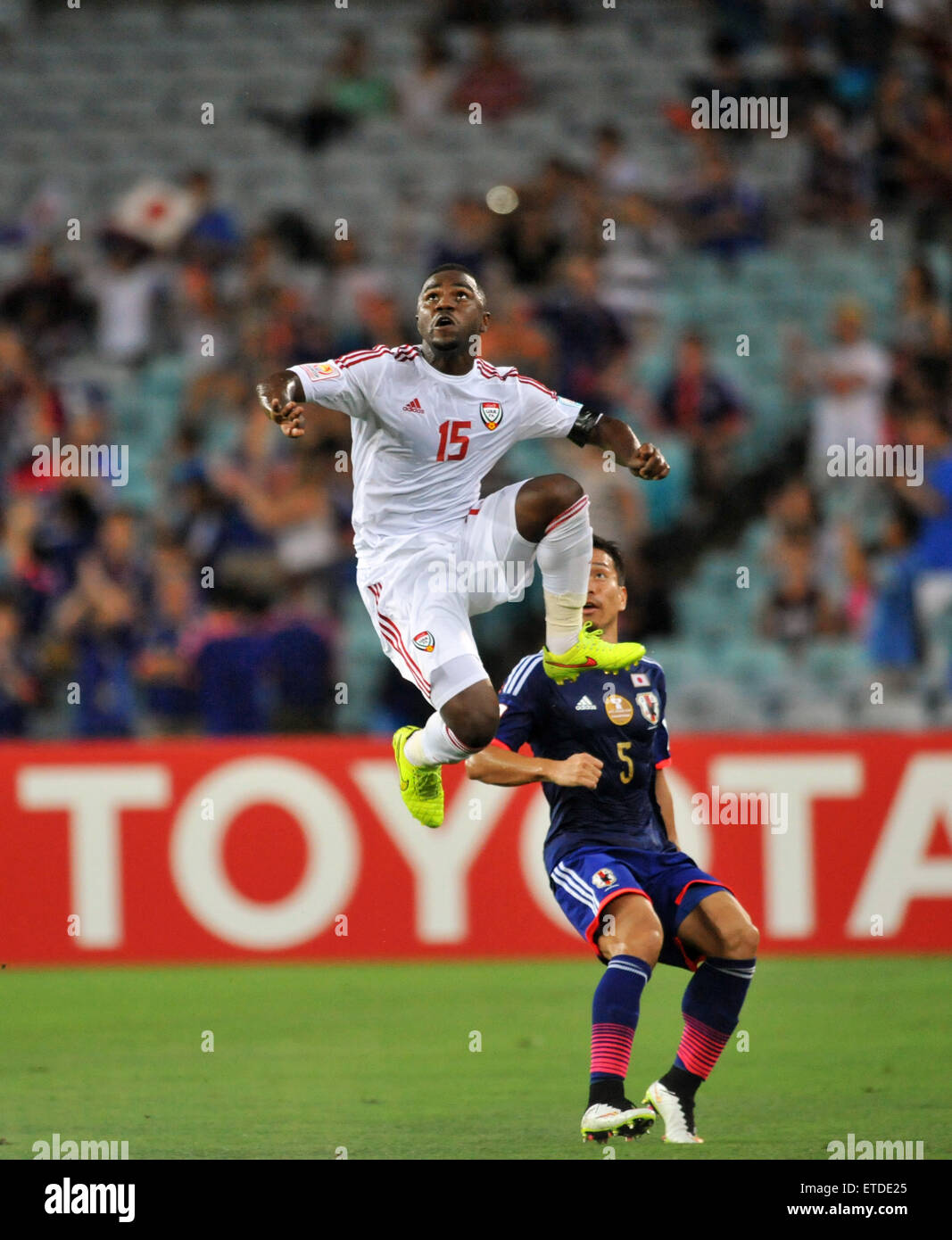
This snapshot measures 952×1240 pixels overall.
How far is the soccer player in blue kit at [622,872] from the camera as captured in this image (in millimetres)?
5766

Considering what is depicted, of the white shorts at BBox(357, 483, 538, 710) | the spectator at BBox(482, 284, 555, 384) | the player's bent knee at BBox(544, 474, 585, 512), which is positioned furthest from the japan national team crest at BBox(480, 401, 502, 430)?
the spectator at BBox(482, 284, 555, 384)

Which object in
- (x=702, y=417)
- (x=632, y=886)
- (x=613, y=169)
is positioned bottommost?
(x=632, y=886)

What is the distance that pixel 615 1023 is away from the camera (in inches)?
226

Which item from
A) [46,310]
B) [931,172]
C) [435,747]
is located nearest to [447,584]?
[435,747]

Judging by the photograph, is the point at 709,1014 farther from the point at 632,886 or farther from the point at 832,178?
the point at 832,178

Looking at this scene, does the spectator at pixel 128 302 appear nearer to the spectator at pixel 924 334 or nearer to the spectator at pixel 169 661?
the spectator at pixel 169 661

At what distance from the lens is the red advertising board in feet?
33.9

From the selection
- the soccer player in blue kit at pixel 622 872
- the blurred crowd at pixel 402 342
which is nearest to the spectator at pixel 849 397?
the blurred crowd at pixel 402 342

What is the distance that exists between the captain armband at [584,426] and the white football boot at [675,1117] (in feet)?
7.12

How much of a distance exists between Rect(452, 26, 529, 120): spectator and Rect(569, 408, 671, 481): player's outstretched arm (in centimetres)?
984

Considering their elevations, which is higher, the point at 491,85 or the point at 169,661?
the point at 491,85

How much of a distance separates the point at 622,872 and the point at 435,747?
815mm
